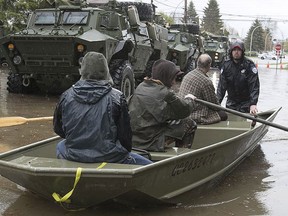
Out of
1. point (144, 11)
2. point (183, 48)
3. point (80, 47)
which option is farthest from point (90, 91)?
point (183, 48)

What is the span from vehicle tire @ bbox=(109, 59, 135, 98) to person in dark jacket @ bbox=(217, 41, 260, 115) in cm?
418

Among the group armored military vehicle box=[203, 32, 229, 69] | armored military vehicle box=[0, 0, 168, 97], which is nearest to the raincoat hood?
armored military vehicle box=[0, 0, 168, 97]

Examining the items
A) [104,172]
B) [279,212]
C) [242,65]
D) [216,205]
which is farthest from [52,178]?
[242,65]

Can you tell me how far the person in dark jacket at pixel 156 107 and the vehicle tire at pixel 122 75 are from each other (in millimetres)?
6273

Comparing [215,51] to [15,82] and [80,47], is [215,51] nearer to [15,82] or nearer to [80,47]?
[15,82]

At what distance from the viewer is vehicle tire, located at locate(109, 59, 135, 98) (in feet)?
36.4

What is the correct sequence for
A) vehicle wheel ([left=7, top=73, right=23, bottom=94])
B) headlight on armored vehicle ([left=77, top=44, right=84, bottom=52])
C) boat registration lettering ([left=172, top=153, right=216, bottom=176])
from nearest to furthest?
boat registration lettering ([left=172, top=153, right=216, bottom=176]) < headlight on armored vehicle ([left=77, top=44, right=84, bottom=52]) < vehicle wheel ([left=7, top=73, right=23, bottom=94])

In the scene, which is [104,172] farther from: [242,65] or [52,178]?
[242,65]

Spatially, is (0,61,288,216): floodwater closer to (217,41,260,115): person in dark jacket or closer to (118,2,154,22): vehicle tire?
(217,41,260,115): person in dark jacket

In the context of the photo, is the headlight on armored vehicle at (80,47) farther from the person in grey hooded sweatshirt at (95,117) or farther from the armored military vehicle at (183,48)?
the armored military vehicle at (183,48)

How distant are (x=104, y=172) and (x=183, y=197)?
1.24 metres

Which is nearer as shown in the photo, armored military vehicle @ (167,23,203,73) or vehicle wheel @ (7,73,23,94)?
vehicle wheel @ (7,73,23,94)

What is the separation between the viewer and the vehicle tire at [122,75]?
36.4ft

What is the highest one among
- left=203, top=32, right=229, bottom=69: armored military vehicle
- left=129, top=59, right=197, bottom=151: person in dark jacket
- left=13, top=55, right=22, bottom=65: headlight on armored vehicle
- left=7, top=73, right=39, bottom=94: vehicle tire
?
left=129, top=59, right=197, bottom=151: person in dark jacket
